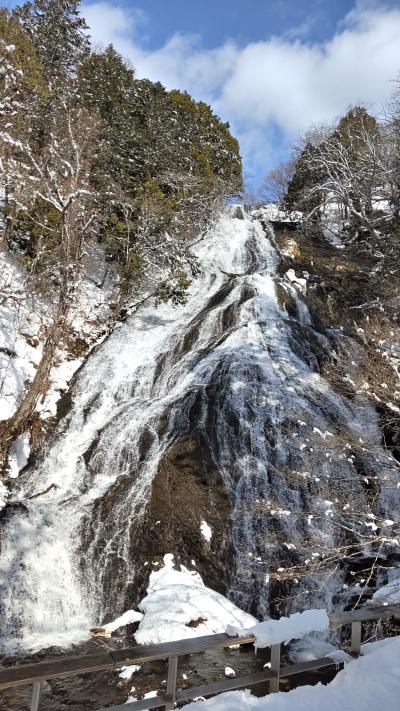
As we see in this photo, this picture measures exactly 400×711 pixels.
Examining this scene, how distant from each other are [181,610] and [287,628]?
5224 millimetres

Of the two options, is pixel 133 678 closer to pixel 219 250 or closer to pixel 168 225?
pixel 168 225

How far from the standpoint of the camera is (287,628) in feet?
10.5

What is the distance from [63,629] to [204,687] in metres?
5.99

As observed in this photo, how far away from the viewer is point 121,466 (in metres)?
11.4

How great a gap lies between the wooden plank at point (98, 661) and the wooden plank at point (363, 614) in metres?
0.65

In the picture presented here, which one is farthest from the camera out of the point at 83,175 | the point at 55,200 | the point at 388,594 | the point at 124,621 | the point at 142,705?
the point at 83,175

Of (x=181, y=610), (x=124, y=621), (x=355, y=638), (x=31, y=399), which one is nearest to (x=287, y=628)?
(x=355, y=638)

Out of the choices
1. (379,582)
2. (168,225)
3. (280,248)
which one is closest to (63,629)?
(379,582)

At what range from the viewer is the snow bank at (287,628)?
3.19 m

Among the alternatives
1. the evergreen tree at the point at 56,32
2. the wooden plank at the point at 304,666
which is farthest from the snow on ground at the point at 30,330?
the evergreen tree at the point at 56,32

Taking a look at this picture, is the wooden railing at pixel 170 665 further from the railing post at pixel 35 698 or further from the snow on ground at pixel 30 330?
the snow on ground at pixel 30 330

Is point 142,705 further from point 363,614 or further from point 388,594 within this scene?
point 388,594

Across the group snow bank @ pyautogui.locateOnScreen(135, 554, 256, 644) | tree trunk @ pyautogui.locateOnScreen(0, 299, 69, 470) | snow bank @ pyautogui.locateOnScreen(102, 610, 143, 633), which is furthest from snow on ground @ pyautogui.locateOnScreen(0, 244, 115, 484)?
snow bank @ pyautogui.locateOnScreen(135, 554, 256, 644)

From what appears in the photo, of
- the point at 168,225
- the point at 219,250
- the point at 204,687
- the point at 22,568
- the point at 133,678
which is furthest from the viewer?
the point at 219,250
